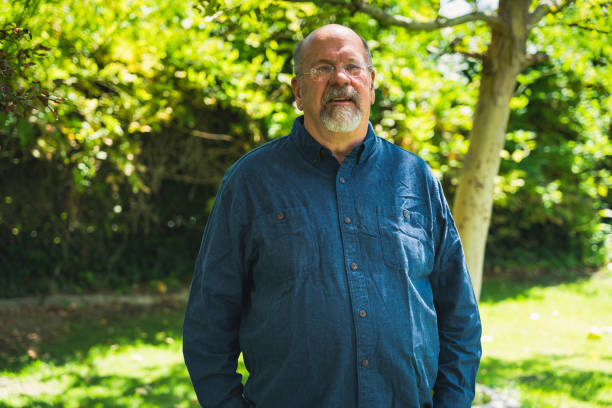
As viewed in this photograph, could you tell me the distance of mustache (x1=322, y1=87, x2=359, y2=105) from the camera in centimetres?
205

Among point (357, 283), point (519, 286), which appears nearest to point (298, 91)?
point (357, 283)

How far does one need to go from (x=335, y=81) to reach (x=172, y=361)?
3.89 metres

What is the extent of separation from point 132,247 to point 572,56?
233 inches

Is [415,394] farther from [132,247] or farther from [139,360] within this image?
[132,247]

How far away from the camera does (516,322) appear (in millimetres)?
6824

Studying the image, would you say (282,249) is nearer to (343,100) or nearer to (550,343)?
(343,100)

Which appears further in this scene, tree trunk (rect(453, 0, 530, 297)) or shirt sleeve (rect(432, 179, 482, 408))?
tree trunk (rect(453, 0, 530, 297))

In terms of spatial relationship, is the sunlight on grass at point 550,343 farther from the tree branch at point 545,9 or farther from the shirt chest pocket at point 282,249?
the shirt chest pocket at point 282,249

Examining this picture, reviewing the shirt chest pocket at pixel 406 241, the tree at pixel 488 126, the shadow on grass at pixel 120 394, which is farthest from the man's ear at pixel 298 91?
the shadow on grass at pixel 120 394

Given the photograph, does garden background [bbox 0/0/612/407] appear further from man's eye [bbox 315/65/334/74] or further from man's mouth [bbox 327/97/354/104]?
man's mouth [bbox 327/97/354/104]

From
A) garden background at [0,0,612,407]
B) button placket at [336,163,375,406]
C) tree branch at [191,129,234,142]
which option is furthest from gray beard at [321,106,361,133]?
tree branch at [191,129,234,142]

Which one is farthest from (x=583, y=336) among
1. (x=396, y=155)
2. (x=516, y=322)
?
(x=396, y=155)

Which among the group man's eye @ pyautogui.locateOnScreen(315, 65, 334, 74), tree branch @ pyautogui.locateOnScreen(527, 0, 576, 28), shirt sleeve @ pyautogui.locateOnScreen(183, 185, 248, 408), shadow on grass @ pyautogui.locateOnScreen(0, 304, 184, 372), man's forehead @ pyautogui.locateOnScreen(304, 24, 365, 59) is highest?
tree branch @ pyautogui.locateOnScreen(527, 0, 576, 28)

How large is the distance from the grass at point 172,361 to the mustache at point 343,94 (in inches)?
116
